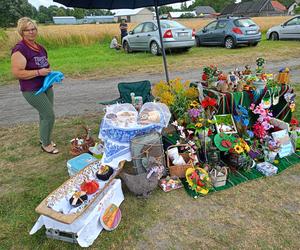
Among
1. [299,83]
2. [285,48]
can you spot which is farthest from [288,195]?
[285,48]

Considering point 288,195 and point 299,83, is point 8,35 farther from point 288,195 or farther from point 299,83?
point 288,195

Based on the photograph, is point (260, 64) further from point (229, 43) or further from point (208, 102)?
point (229, 43)

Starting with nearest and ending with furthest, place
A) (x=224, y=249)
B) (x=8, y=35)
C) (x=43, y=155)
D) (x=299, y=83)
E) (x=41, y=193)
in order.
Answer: (x=224, y=249) < (x=41, y=193) < (x=43, y=155) < (x=299, y=83) < (x=8, y=35)

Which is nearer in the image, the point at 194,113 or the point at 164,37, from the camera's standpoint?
the point at 194,113

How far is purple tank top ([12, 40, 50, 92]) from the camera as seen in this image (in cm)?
340

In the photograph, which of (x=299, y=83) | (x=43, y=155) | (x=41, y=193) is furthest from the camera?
(x=299, y=83)

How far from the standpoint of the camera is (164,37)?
11266 millimetres

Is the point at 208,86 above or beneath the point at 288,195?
above

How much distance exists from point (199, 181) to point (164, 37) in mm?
9048

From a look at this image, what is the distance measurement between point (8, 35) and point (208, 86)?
564 inches

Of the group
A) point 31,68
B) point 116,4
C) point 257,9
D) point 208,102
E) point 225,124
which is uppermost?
point 116,4

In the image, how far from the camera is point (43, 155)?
412 cm

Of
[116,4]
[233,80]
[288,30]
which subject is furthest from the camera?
[288,30]

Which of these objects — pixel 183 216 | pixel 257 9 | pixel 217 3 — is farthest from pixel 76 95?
pixel 217 3
